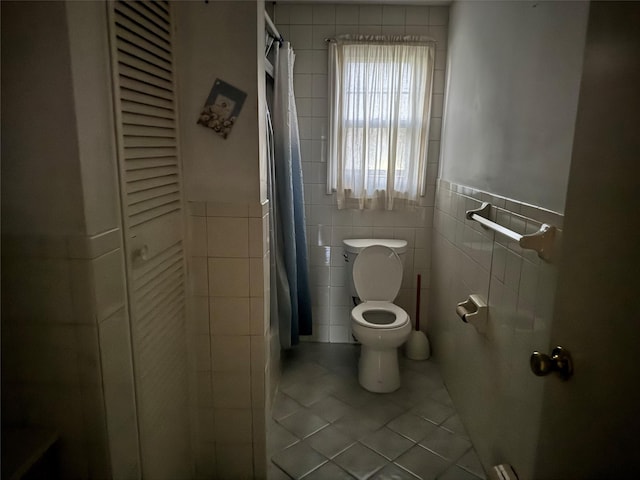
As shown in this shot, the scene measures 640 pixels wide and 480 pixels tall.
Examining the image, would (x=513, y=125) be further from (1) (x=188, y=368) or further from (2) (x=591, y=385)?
(1) (x=188, y=368)

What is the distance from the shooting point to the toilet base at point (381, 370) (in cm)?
244

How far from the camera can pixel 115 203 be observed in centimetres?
109

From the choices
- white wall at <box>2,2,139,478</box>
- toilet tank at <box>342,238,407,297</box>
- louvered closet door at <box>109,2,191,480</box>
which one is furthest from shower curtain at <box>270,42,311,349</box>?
white wall at <box>2,2,139,478</box>

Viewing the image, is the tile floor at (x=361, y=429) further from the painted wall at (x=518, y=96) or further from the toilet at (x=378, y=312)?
the painted wall at (x=518, y=96)

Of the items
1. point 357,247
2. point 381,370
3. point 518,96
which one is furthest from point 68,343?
point 357,247

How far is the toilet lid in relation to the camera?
268 cm

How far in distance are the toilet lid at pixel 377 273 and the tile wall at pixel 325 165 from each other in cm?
27

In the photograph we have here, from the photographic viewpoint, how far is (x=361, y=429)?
213cm

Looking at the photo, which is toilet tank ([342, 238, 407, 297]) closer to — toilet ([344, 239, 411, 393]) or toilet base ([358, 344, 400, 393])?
toilet ([344, 239, 411, 393])

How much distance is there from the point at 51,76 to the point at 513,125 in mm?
1541

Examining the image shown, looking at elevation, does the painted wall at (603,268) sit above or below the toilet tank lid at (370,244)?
above

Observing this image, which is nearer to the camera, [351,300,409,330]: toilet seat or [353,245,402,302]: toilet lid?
[351,300,409,330]: toilet seat

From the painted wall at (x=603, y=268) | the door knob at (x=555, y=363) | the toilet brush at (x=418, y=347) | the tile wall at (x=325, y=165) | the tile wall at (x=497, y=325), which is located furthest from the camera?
the toilet brush at (x=418, y=347)

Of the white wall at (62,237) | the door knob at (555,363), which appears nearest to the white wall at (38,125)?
the white wall at (62,237)
